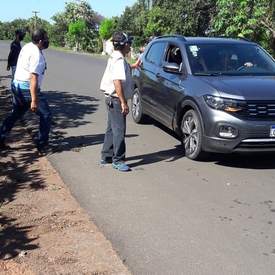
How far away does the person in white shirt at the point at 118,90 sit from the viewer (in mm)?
6743

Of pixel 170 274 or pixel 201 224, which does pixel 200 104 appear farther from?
pixel 170 274

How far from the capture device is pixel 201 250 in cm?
467

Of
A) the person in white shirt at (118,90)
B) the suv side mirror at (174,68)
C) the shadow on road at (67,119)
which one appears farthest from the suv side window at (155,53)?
the person in white shirt at (118,90)

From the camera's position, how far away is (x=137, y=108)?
10312mm

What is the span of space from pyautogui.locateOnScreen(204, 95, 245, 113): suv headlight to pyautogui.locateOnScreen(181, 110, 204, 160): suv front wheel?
0.37 m

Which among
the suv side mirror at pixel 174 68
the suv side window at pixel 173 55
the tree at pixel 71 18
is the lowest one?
the tree at pixel 71 18

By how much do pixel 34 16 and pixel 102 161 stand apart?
96504mm

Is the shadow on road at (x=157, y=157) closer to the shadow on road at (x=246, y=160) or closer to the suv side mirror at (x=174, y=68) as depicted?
the shadow on road at (x=246, y=160)

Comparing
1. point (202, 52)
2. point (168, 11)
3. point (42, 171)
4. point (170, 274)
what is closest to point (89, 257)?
point (170, 274)

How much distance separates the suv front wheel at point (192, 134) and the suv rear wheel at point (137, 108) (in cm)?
228

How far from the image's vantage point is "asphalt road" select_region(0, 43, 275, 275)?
4535 millimetres

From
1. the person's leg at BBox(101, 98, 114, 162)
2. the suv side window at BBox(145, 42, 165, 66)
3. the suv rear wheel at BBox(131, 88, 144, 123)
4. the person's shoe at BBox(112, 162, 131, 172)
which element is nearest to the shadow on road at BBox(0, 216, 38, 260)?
the person's shoe at BBox(112, 162, 131, 172)

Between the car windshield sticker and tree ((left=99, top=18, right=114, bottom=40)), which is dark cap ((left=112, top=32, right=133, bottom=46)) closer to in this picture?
the car windshield sticker

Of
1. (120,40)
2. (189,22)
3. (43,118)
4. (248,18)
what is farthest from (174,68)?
(189,22)
